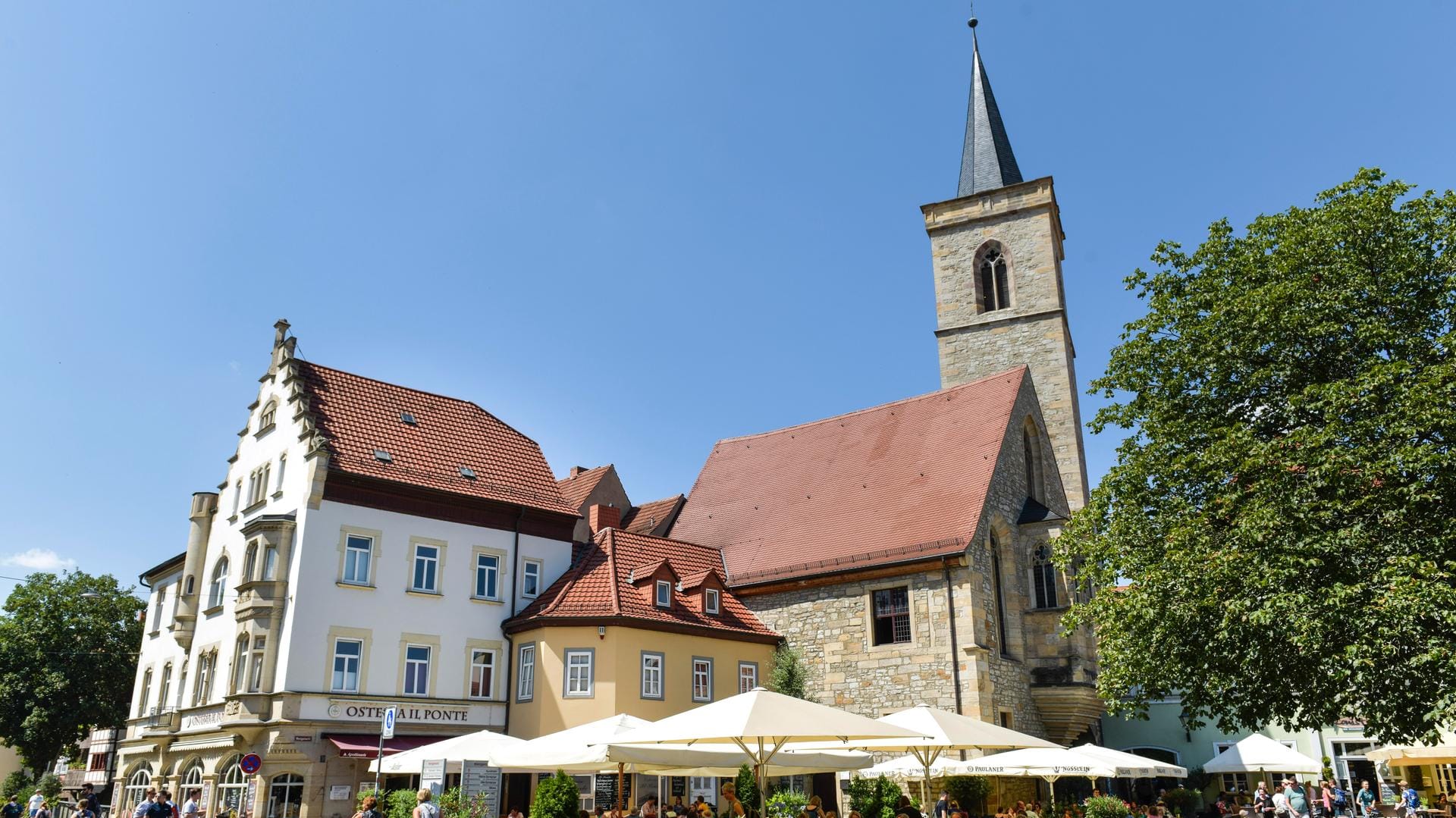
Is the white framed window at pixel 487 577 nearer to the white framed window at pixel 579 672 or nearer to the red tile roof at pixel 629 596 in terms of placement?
the red tile roof at pixel 629 596

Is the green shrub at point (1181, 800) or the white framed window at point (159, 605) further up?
the white framed window at point (159, 605)

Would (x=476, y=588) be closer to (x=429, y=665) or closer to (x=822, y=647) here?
(x=429, y=665)

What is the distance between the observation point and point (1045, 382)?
1406 inches

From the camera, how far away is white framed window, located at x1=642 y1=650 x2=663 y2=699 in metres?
22.9

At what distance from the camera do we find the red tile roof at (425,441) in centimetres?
2364

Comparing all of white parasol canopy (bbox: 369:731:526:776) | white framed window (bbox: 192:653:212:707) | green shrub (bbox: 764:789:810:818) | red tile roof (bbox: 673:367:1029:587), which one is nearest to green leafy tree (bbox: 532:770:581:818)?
white parasol canopy (bbox: 369:731:526:776)

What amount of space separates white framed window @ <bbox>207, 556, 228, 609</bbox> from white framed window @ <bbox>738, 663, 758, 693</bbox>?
12127 mm

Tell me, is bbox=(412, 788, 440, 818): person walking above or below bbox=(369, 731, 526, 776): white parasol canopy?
below

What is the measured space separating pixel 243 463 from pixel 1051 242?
27775 millimetres

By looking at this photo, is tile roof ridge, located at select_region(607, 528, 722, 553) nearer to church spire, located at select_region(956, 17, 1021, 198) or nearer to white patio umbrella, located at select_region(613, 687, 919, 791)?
white patio umbrella, located at select_region(613, 687, 919, 791)

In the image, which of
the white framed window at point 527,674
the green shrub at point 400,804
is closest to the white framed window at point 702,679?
the white framed window at point 527,674

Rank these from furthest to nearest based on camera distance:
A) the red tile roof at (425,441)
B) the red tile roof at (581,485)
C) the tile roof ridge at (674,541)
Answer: the red tile roof at (581,485)
the tile roof ridge at (674,541)
the red tile roof at (425,441)

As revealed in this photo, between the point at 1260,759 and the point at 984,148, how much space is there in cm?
2657

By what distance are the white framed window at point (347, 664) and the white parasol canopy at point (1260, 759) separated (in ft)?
66.8
